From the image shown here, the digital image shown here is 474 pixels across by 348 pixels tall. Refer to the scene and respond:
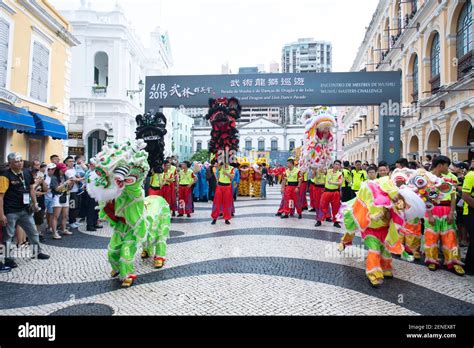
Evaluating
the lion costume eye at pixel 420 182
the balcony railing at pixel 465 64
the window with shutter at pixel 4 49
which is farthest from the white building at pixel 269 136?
the lion costume eye at pixel 420 182

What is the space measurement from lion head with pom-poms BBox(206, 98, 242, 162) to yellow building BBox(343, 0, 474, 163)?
8.03 m

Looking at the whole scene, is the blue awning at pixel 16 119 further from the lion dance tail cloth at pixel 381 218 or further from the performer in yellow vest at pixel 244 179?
the lion dance tail cloth at pixel 381 218

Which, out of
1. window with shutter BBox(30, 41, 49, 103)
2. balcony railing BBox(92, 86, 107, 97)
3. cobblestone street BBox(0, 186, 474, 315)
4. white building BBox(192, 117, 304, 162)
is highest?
white building BBox(192, 117, 304, 162)

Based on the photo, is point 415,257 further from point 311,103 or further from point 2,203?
point 311,103

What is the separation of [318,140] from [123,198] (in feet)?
16.4

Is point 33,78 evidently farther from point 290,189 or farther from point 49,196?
point 290,189

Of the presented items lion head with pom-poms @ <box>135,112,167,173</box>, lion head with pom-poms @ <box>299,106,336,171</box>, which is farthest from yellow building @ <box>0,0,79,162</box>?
lion head with pom-poms @ <box>299,106,336,171</box>

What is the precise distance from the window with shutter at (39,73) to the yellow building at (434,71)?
1390cm

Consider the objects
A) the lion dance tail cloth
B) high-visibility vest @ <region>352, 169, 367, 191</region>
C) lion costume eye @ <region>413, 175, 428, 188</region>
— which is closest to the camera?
the lion dance tail cloth

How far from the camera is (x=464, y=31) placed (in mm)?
11000

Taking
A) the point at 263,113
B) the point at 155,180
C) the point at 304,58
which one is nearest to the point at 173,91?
the point at 155,180

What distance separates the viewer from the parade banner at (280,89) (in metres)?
12.2

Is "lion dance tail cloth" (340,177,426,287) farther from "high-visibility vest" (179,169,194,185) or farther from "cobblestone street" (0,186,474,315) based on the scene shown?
"high-visibility vest" (179,169,194,185)

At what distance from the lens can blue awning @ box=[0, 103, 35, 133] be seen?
7.93m
